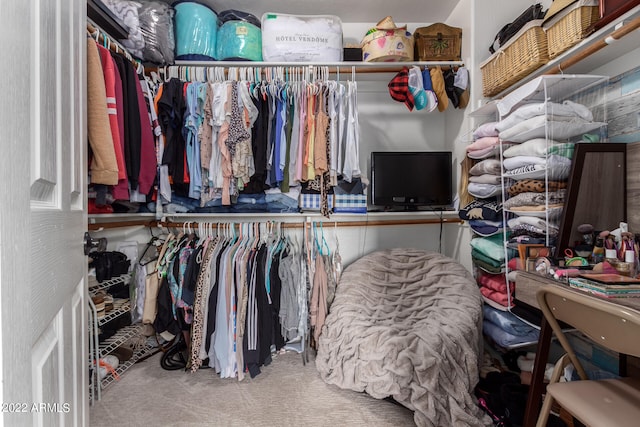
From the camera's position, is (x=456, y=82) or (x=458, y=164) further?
(x=458, y=164)

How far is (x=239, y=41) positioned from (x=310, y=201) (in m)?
1.22

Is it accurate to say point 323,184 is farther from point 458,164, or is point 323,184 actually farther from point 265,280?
point 458,164

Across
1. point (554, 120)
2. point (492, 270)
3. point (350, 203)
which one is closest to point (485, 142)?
point (554, 120)

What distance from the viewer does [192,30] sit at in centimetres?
202

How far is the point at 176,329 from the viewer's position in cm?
195

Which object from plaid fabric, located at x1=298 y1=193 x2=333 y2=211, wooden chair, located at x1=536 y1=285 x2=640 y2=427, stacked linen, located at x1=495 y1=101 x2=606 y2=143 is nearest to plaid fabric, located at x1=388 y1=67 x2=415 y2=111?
stacked linen, located at x1=495 y1=101 x2=606 y2=143

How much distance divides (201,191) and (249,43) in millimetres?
1094

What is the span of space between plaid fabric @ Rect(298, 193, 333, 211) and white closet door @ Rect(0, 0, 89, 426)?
4.66ft

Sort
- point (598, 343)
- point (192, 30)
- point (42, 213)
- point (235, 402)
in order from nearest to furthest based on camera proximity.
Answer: point (42, 213)
point (598, 343)
point (235, 402)
point (192, 30)

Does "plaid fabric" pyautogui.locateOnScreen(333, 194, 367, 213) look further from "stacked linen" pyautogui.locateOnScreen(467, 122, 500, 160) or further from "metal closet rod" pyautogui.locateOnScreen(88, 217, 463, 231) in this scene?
"stacked linen" pyautogui.locateOnScreen(467, 122, 500, 160)

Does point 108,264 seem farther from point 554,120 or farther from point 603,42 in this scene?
point 603,42

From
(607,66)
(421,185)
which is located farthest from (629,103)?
(421,185)

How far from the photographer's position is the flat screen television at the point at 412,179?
89.8 inches

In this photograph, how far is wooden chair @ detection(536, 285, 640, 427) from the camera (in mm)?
787
